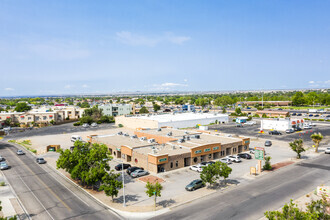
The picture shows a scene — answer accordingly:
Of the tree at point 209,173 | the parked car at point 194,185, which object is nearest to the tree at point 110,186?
the parked car at point 194,185

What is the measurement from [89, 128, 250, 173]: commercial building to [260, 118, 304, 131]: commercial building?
38.4 m

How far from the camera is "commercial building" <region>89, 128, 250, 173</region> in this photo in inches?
1873

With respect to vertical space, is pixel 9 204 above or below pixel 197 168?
below

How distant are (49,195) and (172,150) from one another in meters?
26.2

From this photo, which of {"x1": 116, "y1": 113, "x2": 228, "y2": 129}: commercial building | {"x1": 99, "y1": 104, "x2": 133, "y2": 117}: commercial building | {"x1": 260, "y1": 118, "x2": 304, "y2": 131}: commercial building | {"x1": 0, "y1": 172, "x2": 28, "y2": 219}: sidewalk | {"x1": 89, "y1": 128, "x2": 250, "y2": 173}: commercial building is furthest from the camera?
{"x1": 99, "y1": 104, "x2": 133, "y2": 117}: commercial building

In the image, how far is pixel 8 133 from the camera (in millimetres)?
103750

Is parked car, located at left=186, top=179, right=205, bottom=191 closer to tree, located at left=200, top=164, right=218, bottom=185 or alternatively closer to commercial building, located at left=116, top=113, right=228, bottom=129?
tree, located at left=200, top=164, right=218, bottom=185

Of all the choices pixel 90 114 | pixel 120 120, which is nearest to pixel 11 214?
pixel 120 120

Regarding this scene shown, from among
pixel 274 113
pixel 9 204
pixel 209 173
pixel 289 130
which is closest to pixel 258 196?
pixel 209 173

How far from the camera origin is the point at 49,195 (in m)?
36.3

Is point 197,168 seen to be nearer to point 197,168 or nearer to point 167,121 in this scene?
point 197,168

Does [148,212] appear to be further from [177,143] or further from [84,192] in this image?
[177,143]

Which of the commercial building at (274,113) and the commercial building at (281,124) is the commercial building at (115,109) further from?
the commercial building at (281,124)

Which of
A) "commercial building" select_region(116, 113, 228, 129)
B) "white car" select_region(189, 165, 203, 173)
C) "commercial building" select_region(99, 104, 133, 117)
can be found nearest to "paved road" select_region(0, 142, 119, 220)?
"white car" select_region(189, 165, 203, 173)
